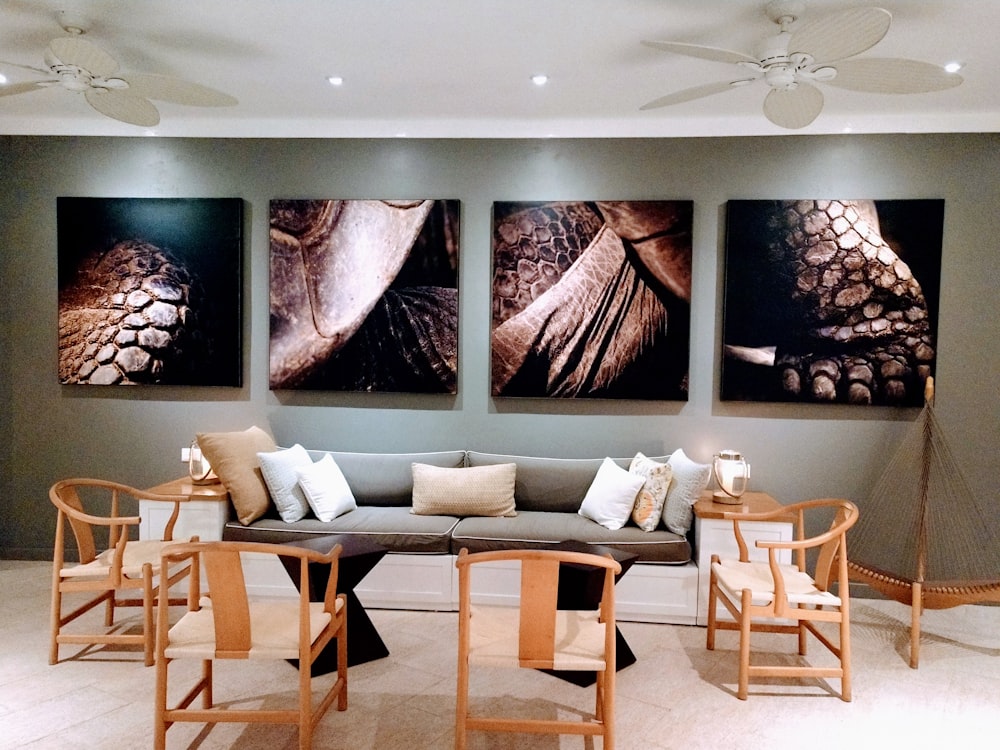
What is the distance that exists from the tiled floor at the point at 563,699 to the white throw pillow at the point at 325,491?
0.76 metres

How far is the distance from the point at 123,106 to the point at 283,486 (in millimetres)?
2106

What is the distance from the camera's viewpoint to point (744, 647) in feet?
9.76

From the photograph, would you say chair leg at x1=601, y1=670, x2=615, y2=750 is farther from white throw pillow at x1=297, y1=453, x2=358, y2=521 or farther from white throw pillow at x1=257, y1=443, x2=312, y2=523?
white throw pillow at x1=257, y1=443, x2=312, y2=523

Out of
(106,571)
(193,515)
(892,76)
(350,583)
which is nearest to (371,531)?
(350,583)

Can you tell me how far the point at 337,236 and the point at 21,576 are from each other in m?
2.89

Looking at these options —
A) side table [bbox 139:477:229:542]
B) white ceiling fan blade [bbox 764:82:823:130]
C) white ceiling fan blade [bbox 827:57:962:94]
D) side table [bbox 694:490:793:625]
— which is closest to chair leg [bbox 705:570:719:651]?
side table [bbox 694:490:793:625]

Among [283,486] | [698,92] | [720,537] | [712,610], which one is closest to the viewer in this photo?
[698,92]

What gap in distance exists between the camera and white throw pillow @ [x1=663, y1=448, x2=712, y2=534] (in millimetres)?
3793

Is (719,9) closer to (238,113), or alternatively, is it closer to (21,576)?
(238,113)

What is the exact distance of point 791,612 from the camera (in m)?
2.99

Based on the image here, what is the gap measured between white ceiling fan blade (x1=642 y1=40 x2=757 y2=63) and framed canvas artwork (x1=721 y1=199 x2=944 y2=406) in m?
1.62

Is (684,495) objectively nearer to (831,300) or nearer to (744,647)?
(744,647)

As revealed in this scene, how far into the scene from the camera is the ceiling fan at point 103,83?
286 cm

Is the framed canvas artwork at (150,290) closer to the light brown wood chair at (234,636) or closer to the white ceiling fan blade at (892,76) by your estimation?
the light brown wood chair at (234,636)
